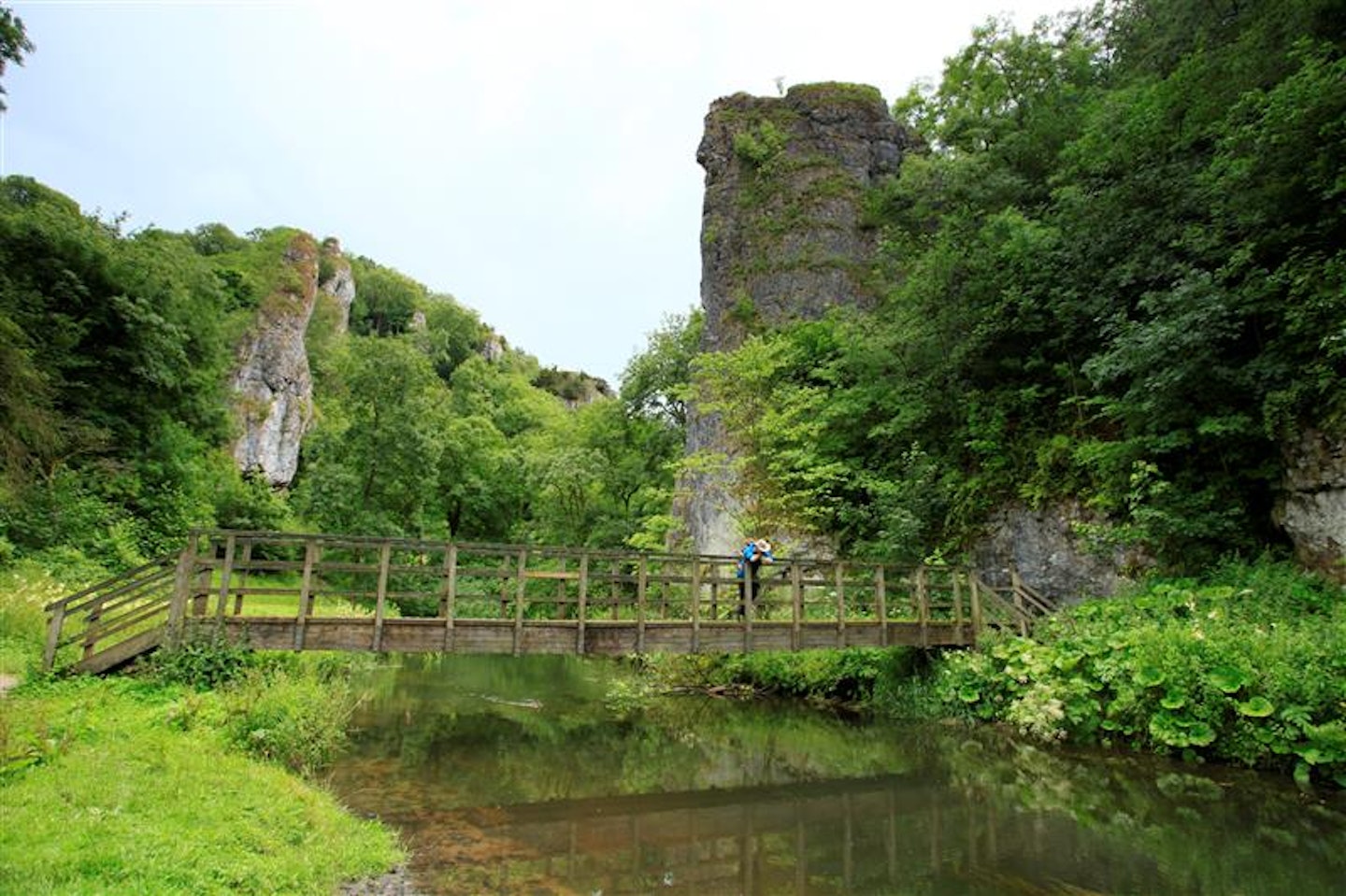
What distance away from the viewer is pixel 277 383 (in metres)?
38.2

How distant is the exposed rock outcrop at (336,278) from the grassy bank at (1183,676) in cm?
5350

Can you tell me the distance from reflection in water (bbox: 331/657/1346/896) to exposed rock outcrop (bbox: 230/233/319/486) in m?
29.1

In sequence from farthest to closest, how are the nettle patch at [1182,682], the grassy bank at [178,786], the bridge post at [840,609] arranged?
1. the bridge post at [840,609]
2. the nettle patch at [1182,682]
3. the grassy bank at [178,786]

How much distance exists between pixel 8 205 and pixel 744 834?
26.9 metres

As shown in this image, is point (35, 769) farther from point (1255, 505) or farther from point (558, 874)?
point (1255, 505)

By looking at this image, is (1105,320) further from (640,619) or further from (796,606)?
(640,619)

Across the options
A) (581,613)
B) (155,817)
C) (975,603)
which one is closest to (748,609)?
(581,613)

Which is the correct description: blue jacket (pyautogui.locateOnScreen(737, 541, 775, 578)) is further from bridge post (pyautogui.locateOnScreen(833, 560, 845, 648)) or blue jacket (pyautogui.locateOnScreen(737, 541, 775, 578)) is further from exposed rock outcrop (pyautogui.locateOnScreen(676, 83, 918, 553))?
exposed rock outcrop (pyautogui.locateOnScreen(676, 83, 918, 553))

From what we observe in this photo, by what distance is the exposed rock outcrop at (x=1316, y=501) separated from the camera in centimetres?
993

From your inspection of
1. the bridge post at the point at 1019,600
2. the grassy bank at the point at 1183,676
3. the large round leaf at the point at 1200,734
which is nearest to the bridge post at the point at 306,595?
the grassy bank at the point at 1183,676

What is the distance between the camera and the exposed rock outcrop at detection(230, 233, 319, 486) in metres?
36.1

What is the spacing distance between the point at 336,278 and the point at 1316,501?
60.8m

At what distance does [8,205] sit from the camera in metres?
21.4

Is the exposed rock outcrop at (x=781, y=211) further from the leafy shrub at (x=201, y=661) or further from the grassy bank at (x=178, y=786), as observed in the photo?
the grassy bank at (x=178, y=786)
